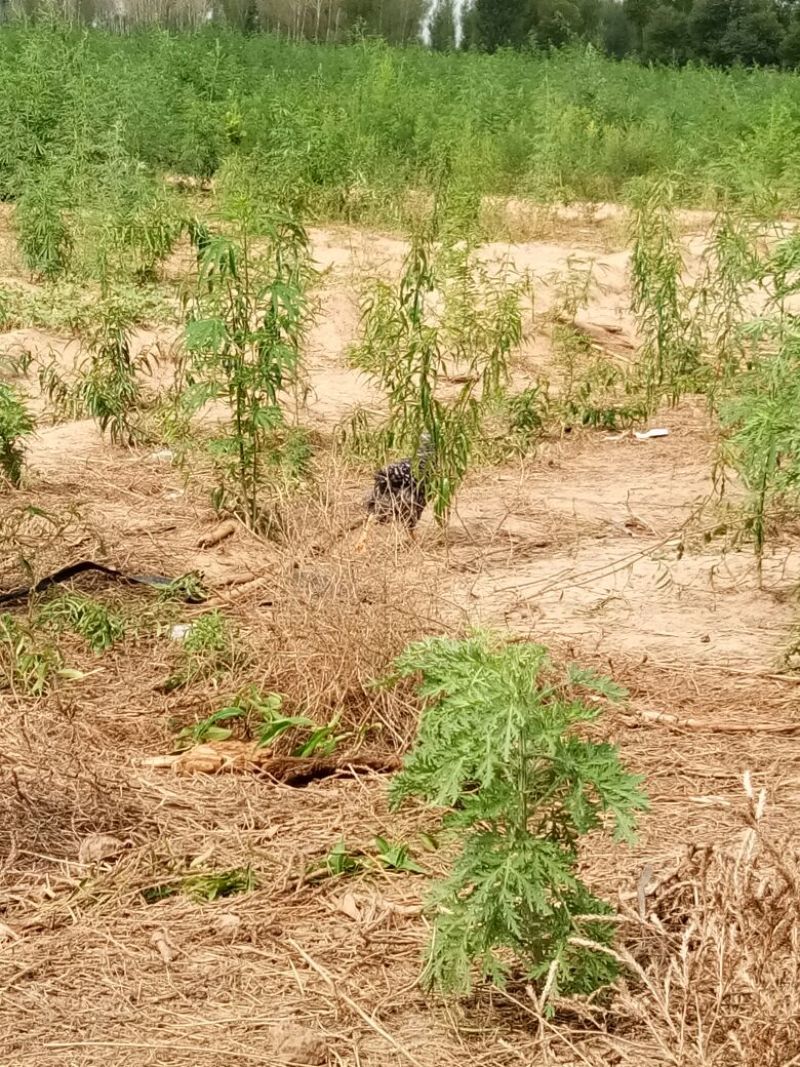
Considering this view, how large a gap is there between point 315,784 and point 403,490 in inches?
83.1

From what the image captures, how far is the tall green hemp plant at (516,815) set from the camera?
9.48 feet

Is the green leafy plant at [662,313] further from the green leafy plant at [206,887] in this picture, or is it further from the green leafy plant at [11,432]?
the green leafy plant at [206,887]

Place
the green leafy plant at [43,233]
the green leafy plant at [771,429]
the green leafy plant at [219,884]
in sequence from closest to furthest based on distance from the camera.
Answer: the green leafy plant at [219,884], the green leafy plant at [771,429], the green leafy plant at [43,233]

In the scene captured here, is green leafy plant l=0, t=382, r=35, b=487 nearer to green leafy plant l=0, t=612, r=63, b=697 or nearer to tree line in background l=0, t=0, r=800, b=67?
green leafy plant l=0, t=612, r=63, b=697

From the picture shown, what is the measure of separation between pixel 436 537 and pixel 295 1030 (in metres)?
3.31

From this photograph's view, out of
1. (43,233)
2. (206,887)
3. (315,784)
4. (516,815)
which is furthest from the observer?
(43,233)

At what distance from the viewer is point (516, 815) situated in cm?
295

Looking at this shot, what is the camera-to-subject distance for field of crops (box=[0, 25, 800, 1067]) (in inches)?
117

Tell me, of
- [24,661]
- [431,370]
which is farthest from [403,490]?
[24,661]

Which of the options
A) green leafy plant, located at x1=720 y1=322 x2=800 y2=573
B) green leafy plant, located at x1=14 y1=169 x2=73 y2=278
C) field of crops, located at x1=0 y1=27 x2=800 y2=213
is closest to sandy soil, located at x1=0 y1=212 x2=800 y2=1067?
green leafy plant, located at x1=720 y1=322 x2=800 y2=573

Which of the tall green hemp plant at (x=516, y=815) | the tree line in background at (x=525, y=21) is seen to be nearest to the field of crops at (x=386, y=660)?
the tall green hemp plant at (x=516, y=815)

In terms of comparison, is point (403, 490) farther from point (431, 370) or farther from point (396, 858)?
point (396, 858)

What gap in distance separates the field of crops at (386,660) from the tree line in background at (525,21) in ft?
47.1

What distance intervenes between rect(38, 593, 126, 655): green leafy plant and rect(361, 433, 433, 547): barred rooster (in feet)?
4.05
